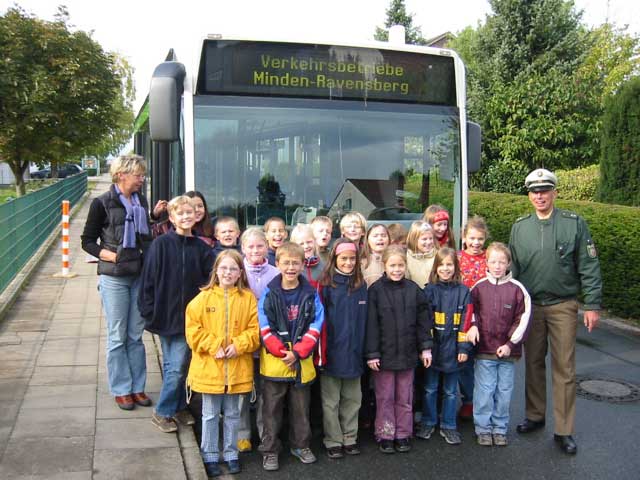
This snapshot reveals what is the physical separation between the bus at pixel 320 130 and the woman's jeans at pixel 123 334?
994mm

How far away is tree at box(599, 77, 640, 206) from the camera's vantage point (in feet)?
42.3

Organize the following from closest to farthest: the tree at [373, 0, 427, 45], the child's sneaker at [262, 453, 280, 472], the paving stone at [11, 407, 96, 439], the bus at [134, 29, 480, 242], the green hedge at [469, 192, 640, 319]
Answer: the child's sneaker at [262, 453, 280, 472]
the paving stone at [11, 407, 96, 439]
the bus at [134, 29, 480, 242]
the green hedge at [469, 192, 640, 319]
the tree at [373, 0, 427, 45]

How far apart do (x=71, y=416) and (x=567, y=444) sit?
3.56 meters

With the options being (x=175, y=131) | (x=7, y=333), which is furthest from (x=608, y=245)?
(x=7, y=333)

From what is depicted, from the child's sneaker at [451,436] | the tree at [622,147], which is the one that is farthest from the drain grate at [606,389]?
the tree at [622,147]

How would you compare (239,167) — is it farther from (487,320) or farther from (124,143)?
(124,143)

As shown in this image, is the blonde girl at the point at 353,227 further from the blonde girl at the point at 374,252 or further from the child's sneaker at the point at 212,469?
the child's sneaker at the point at 212,469

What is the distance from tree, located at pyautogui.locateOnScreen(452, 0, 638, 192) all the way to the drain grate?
1434 cm

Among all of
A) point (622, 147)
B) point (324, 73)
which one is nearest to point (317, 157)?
point (324, 73)

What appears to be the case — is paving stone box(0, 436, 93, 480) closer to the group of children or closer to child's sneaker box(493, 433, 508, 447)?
the group of children

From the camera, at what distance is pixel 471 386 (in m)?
5.46

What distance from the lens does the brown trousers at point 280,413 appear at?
459cm

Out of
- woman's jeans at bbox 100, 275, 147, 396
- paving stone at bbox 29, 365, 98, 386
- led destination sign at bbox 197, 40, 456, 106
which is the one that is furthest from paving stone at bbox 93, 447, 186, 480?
led destination sign at bbox 197, 40, 456, 106

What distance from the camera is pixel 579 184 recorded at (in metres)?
17.3
